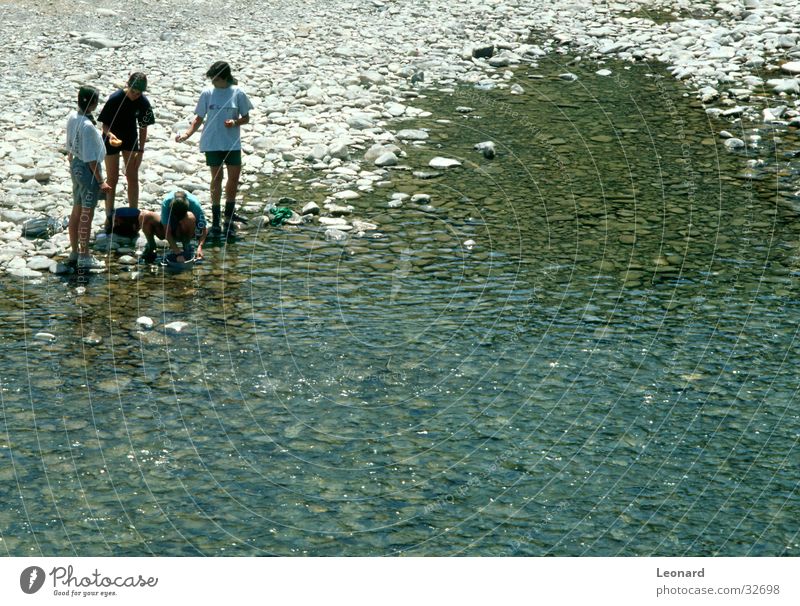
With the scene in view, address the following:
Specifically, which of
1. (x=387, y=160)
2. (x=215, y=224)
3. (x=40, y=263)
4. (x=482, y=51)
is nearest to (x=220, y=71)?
(x=215, y=224)

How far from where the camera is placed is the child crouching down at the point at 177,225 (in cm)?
1498

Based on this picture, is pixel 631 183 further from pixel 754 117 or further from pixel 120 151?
pixel 120 151

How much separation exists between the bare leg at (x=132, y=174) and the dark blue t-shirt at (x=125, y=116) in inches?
5.7

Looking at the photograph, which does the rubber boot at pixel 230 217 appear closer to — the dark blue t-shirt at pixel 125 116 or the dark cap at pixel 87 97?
the dark blue t-shirt at pixel 125 116

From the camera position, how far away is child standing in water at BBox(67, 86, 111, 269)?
1377 centimetres

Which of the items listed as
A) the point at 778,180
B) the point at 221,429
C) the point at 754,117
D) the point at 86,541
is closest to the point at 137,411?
the point at 221,429

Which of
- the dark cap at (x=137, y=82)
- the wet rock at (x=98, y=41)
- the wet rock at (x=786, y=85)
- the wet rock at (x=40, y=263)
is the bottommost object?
the wet rock at (x=40, y=263)

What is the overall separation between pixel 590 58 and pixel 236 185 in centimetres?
1182

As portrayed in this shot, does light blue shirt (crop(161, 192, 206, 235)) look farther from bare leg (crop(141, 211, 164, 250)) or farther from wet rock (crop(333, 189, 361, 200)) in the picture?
wet rock (crop(333, 189, 361, 200))

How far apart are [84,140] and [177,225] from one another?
185 centimetres

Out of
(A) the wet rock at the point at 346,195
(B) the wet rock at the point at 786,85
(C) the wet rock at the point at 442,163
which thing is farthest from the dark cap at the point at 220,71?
(B) the wet rock at the point at 786,85

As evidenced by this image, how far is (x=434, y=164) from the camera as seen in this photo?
61.7ft

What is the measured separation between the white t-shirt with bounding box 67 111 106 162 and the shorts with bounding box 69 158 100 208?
18 centimetres

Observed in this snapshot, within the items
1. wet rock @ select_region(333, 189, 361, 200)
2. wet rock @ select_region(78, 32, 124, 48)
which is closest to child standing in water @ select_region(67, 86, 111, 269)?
wet rock @ select_region(333, 189, 361, 200)
